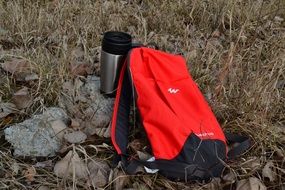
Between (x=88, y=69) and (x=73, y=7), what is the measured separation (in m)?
0.88

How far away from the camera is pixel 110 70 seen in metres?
2.43

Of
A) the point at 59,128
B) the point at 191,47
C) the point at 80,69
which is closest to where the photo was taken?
the point at 59,128

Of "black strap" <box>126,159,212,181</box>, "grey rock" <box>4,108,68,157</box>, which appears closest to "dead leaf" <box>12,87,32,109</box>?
"grey rock" <box>4,108,68,157</box>

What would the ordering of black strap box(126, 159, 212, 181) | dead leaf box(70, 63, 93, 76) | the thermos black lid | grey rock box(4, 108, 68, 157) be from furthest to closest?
1. dead leaf box(70, 63, 93, 76)
2. the thermos black lid
3. grey rock box(4, 108, 68, 157)
4. black strap box(126, 159, 212, 181)

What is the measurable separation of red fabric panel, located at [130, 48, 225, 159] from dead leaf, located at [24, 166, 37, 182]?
585 mm

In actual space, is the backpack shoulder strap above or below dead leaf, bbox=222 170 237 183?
above

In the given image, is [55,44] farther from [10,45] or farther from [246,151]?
[246,151]

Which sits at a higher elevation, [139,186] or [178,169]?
[178,169]

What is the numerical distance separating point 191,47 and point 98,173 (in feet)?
4.68

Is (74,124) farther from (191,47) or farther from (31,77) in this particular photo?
(191,47)

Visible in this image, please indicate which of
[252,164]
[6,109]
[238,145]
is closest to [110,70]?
[6,109]

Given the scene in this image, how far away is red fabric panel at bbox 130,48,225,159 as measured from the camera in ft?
6.86

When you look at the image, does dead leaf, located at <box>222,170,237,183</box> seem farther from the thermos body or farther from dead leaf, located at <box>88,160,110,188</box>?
the thermos body

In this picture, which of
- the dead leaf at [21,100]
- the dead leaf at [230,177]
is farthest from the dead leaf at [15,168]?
the dead leaf at [230,177]
